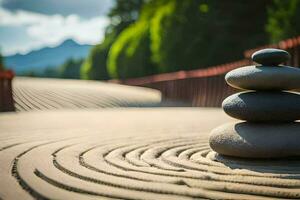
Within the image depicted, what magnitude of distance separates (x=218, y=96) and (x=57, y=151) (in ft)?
41.8

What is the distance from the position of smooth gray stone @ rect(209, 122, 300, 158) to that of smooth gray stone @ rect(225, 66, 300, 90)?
37 centimetres

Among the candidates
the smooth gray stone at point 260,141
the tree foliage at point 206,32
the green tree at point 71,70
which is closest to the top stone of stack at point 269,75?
the smooth gray stone at point 260,141

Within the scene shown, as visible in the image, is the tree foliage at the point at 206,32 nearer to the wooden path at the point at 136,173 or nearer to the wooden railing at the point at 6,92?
the wooden railing at the point at 6,92

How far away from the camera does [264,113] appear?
14.9 ft

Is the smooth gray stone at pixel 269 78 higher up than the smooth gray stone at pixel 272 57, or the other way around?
the smooth gray stone at pixel 272 57

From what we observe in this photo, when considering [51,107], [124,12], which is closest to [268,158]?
[51,107]

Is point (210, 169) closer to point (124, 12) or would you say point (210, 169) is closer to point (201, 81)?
point (201, 81)

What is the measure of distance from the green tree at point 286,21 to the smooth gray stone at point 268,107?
700 inches

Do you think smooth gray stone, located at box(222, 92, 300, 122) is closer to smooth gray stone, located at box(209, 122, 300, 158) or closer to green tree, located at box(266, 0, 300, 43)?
smooth gray stone, located at box(209, 122, 300, 158)

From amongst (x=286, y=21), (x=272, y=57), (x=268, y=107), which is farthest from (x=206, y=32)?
(x=268, y=107)

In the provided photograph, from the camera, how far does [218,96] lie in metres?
17.4

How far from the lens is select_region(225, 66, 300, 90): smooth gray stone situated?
15.1 feet

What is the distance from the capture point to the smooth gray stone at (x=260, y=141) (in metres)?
4.33

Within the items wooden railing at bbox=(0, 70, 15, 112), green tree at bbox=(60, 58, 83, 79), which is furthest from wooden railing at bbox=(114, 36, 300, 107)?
green tree at bbox=(60, 58, 83, 79)
